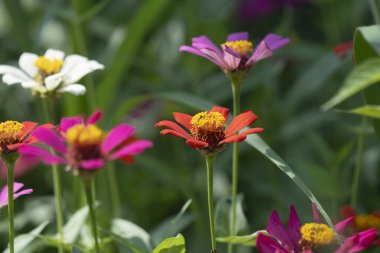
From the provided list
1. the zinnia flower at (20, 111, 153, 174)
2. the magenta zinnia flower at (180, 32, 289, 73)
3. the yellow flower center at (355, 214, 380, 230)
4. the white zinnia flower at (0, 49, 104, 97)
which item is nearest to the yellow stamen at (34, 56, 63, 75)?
the white zinnia flower at (0, 49, 104, 97)

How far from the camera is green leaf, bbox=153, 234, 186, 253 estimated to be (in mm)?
618

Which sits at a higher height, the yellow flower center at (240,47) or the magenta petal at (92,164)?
the yellow flower center at (240,47)

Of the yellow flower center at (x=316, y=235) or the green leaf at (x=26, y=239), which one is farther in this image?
the green leaf at (x=26, y=239)

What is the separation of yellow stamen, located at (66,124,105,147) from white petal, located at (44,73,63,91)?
188 millimetres

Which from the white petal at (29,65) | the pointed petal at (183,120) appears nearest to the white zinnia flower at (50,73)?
the white petal at (29,65)

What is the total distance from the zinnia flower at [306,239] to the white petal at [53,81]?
27 centimetres

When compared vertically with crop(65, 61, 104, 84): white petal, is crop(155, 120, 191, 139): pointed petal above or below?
below

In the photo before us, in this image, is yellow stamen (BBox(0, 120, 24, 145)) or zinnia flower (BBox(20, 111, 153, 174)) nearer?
zinnia flower (BBox(20, 111, 153, 174))

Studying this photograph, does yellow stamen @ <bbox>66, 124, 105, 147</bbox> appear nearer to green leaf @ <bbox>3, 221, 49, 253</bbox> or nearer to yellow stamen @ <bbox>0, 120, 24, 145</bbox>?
yellow stamen @ <bbox>0, 120, 24, 145</bbox>

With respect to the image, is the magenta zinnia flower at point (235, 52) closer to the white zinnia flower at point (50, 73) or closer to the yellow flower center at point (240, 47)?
the yellow flower center at point (240, 47)

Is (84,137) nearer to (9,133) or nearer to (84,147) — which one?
(84,147)

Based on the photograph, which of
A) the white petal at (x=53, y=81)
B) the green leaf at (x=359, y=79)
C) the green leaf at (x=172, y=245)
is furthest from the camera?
the white petal at (x=53, y=81)

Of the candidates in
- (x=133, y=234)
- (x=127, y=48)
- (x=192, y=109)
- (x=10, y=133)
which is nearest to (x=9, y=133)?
(x=10, y=133)

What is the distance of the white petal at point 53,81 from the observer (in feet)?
2.37
